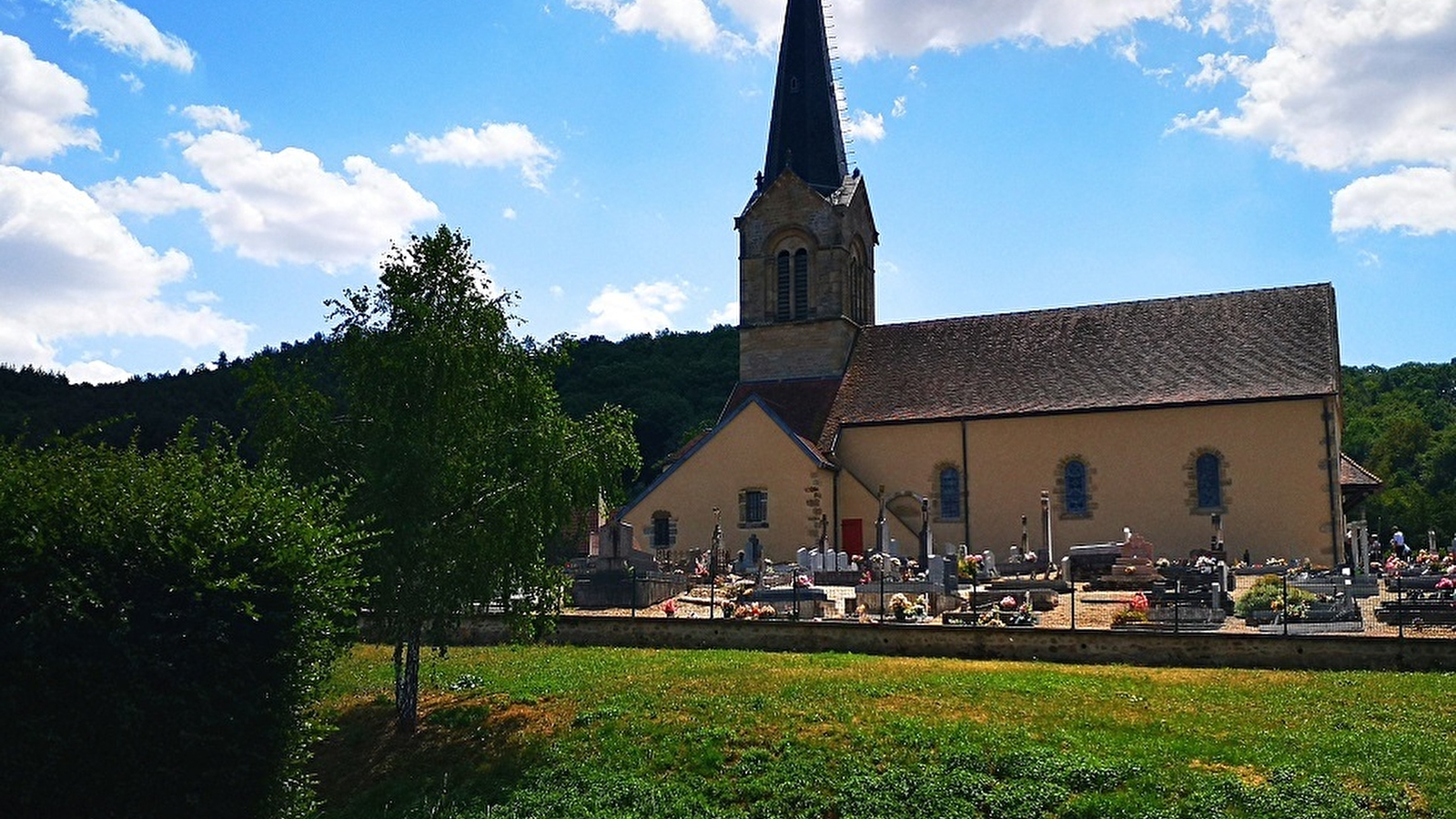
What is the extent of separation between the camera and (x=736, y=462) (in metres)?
34.5

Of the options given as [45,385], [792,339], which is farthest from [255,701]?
[45,385]

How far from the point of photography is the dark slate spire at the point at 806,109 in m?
39.9

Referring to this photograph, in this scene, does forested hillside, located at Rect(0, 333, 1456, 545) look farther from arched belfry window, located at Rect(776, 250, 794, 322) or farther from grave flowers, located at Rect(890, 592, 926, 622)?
grave flowers, located at Rect(890, 592, 926, 622)

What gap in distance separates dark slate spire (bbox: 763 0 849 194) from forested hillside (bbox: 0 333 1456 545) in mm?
11165

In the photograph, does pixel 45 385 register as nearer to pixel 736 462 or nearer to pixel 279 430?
pixel 736 462

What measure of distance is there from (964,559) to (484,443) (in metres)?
15.7

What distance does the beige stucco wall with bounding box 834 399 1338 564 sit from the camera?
99.0 ft

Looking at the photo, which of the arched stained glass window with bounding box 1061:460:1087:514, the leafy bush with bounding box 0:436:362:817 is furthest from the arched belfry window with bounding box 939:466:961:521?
the leafy bush with bounding box 0:436:362:817

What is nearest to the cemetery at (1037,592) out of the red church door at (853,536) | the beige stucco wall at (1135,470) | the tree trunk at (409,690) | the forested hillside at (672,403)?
the beige stucco wall at (1135,470)

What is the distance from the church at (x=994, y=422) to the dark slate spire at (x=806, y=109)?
135 mm

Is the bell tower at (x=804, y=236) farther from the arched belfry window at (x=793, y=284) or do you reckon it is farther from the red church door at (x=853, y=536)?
the red church door at (x=853, y=536)

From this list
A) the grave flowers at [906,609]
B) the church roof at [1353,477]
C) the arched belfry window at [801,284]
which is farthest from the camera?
the arched belfry window at [801,284]

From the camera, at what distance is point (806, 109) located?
4038 cm

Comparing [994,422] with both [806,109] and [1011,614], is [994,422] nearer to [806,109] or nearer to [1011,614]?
[806,109]
